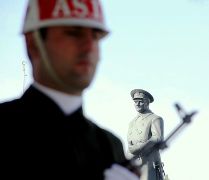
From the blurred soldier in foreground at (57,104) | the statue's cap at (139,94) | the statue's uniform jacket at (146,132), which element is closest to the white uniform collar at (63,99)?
the blurred soldier in foreground at (57,104)

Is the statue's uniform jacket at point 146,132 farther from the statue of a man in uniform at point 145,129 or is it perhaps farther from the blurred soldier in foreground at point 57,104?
the blurred soldier in foreground at point 57,104

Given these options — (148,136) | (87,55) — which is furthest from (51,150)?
(148,136)

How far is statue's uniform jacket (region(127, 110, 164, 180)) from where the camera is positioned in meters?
11.4

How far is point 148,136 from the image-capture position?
451 inches

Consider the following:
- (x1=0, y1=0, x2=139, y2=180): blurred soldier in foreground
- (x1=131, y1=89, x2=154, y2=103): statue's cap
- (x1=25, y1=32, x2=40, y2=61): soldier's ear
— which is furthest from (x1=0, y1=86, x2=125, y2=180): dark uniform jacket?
(x1=131, y1=89, x2=154, y2=103): statue's cap

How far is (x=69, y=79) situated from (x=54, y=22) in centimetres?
31

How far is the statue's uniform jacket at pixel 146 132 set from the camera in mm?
11398

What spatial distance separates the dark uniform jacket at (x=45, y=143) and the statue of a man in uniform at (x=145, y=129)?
8.26m

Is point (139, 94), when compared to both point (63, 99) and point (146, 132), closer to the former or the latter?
point (146, 132)

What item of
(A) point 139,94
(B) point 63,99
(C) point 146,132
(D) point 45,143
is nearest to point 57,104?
(B) point 63,99

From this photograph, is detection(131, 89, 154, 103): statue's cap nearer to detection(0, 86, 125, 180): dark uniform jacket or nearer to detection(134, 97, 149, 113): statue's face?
detection(134, 97, 149, 113): statue's face

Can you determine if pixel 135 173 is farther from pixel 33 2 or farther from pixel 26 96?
pixel 33 2

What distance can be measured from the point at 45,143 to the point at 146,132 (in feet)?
28.4

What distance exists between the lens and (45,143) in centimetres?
293
